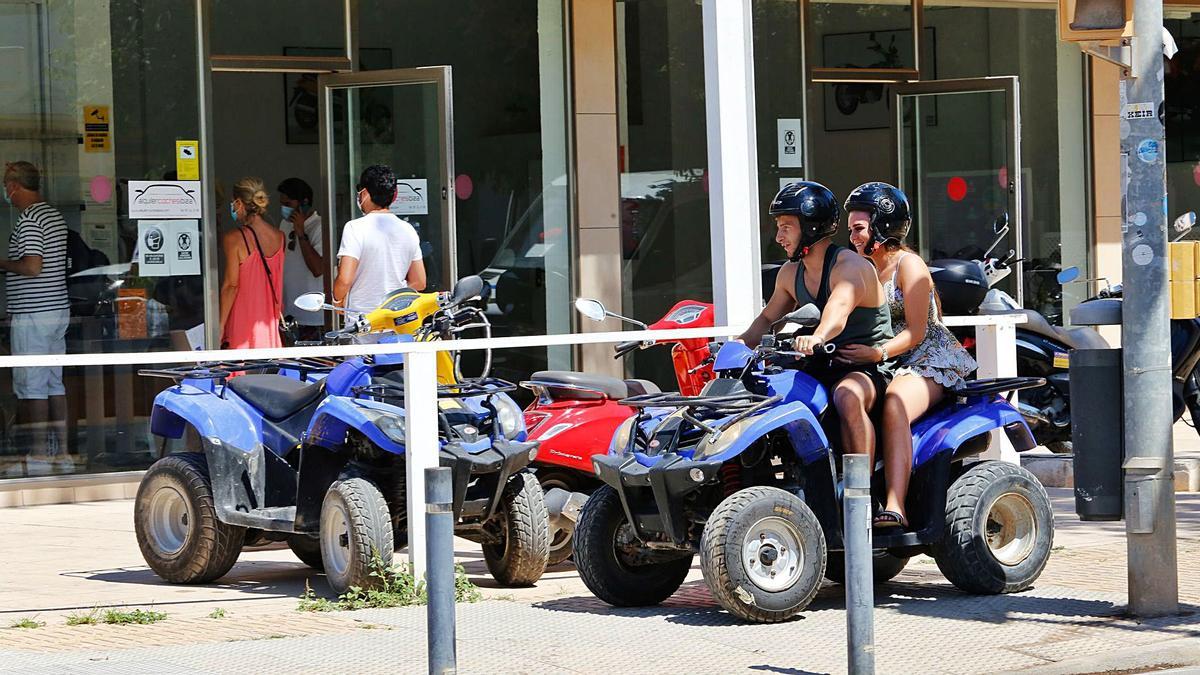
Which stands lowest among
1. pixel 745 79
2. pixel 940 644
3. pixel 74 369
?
pixel 940 644

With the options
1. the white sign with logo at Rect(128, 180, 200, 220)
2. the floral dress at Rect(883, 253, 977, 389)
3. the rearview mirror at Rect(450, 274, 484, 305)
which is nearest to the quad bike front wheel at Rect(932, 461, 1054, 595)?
the floral dress at Rect(883, 253, 977, 389)

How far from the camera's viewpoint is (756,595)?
715cm

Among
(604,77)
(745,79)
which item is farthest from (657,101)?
(745,79)

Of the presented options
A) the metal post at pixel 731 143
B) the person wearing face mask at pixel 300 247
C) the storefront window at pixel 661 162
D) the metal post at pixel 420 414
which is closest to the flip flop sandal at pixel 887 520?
the metal post at pixel 420 414

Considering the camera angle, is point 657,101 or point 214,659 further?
point 657,101

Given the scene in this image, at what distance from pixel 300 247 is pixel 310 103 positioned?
107 centimetres

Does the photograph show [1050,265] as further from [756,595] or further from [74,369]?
[756,595]

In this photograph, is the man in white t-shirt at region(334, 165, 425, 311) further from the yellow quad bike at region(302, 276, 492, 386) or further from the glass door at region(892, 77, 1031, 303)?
the glass door at region(892, 77, 1031, 303)

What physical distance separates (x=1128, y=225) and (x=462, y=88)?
26.1ft

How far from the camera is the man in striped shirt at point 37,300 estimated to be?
12562 millimetres

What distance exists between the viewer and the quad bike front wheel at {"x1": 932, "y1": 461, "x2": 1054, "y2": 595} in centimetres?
771

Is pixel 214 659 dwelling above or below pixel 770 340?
below

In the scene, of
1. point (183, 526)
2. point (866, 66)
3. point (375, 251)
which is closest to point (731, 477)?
point (183, 526)

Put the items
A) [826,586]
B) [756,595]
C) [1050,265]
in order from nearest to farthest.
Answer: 1. [756,595]
2. [826,586]
3. [1050,265]
